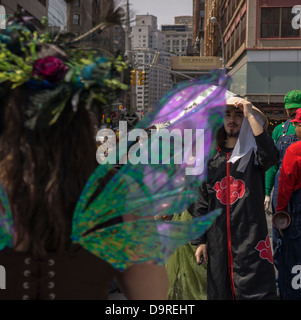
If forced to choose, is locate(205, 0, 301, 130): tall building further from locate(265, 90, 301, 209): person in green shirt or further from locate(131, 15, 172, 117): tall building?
locate(265, 90, 301, 209): person in green shirt

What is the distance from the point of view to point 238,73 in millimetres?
34688

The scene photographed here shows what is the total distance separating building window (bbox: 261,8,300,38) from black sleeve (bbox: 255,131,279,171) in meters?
28.5

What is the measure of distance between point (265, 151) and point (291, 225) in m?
1.37

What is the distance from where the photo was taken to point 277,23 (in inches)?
1211

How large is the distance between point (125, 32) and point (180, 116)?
33 centimetres

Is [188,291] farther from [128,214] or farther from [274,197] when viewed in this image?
[128,214]

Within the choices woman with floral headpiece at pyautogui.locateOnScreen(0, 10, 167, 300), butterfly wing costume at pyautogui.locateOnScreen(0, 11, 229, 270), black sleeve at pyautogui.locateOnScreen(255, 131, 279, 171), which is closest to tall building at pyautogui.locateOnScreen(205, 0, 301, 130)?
black sleeve at pyautogui.locateOnScreen(255, 131, 279, 171)

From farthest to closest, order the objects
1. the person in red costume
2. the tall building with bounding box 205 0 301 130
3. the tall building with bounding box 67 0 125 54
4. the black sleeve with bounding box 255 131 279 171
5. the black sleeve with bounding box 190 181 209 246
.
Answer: the tall building with bounding box 205 0 301 130 → the person in red costume → the black sleeve with bounding box 190 181 209 246 → the black sleeve with bounding box 255 131 279 171 → the tall building with bounding box 67 0 125 54

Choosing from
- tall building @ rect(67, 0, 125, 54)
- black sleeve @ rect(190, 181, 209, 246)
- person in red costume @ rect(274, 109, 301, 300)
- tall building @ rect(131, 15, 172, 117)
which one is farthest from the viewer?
person in red costume @ rect(274, 109, 301, 300)

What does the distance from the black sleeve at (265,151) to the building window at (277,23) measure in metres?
28.5

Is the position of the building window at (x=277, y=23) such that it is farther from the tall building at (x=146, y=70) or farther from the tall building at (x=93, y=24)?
the tall building at (x=93, y=24)

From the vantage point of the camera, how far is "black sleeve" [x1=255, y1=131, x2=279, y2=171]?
375 centimetres

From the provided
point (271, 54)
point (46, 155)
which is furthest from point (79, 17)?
point (271, 54)
